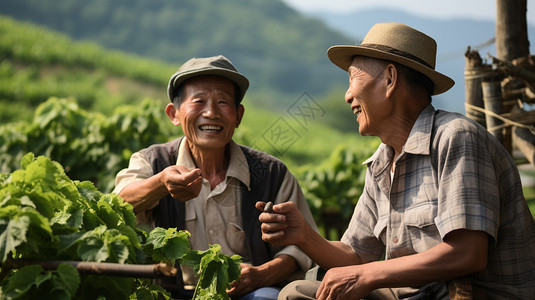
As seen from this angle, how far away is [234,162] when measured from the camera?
3473 millimetres

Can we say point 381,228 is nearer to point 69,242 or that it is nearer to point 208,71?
point 208,71

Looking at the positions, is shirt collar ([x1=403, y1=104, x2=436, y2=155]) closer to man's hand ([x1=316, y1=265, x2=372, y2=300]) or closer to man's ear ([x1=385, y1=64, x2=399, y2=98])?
man's ear ([x1=385, y1=64, x2=399, y2=98])

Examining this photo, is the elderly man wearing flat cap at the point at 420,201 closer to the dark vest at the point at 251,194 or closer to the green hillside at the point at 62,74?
the dark vest at the point at 251,194

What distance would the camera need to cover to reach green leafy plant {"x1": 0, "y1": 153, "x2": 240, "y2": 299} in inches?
75.2

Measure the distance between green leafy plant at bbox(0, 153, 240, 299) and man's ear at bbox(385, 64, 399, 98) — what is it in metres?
1.03

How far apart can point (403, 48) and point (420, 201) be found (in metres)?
0.68

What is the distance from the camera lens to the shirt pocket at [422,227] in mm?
2580

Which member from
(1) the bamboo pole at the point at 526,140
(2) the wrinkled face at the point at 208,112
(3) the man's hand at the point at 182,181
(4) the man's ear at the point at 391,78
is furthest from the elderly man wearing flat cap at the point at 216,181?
(1) the bamboo pole at the point at 526,140

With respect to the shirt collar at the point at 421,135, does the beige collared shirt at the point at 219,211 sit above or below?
below

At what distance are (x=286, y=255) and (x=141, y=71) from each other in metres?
22.4

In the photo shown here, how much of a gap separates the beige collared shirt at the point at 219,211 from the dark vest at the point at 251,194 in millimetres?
34

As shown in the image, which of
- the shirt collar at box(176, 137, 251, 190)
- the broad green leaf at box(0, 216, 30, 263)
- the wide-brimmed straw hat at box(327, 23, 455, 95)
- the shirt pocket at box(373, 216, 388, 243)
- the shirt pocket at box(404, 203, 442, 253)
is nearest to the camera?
the broad green leaf at box(0, 216, 30, 263)

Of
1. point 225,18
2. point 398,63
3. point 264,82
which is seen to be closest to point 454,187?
point 398,63

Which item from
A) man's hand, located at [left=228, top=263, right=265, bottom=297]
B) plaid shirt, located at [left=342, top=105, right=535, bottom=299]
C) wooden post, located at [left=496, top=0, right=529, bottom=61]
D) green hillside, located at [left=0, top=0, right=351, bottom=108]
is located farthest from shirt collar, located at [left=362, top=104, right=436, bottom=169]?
green hillside, located at [left=0, top=0, right=351, bottom=108]
